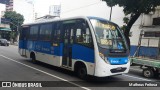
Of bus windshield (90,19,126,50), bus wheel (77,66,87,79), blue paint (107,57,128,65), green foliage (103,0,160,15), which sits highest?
green foliage (103,0,160,15)

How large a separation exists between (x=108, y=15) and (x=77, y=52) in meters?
22.7

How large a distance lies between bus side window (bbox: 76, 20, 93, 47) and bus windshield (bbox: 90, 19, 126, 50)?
14.3 inches

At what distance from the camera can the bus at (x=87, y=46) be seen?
938cm

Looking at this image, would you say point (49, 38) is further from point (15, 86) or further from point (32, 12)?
point (32, 12)

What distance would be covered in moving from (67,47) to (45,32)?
2821 mm

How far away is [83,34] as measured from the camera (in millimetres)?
10188

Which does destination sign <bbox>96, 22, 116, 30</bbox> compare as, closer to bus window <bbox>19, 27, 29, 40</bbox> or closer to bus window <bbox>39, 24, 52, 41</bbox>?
bus window <bbox>39, 24, 52, 41</bbox>

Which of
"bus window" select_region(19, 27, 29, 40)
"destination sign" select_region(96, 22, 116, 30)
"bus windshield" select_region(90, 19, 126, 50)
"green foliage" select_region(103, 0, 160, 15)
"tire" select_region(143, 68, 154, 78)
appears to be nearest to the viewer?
"bus windshield" select_region(90, 19, 126, 50)

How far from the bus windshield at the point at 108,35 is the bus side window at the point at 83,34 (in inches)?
14.3

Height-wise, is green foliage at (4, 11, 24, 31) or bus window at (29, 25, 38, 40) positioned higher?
green foliage at (4, 11, 24, 31)

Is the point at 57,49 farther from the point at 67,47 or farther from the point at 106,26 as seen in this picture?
the point at 106,26

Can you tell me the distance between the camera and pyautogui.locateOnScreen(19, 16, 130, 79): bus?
9.38 metres

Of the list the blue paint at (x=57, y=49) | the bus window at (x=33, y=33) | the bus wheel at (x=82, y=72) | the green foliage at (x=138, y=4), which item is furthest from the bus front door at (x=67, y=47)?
the green foliage at (x=138, y=4)

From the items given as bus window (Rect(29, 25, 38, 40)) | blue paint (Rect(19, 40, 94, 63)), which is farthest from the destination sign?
bus window (Rect(29, 25, 38, 40))
